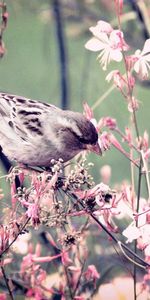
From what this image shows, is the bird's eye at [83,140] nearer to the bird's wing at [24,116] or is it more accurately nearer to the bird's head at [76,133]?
the bird's head at [76,133]

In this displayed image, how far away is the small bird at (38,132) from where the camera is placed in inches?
62.6

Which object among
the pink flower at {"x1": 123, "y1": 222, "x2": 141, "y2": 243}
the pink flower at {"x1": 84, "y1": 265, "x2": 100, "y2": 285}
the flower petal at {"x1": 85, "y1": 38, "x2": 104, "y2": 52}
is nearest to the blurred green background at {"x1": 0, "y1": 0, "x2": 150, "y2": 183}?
the flower petal at {"x1": 85, "y1": 38, "x2": 104, "y2": 52}

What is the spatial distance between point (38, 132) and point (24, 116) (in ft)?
0.19

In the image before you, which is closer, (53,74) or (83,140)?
(83,140)

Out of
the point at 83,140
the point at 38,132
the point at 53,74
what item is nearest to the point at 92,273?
the point at 83,140

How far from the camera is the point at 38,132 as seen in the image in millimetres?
1693

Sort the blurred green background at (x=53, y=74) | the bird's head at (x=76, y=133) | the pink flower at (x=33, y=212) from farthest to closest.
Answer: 1. the blurred green background at (x=53, y=74)
2. the bird's head at (x=76, y=133)
3. the pink flower at (x=33, y=212)

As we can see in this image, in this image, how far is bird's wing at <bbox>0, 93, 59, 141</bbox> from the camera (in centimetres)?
169

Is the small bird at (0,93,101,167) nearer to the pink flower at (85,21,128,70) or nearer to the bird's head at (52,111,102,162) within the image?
the bird's head at (52,111,102,162)

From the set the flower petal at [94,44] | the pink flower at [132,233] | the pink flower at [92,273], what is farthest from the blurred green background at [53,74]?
the pink flower at [132,233]

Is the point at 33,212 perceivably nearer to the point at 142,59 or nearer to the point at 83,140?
the point at 142,59

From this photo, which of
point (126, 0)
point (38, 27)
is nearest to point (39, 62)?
point (38, 27)

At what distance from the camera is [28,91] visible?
3748mm

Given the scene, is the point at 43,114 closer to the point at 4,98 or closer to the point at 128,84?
the point at 4,98
